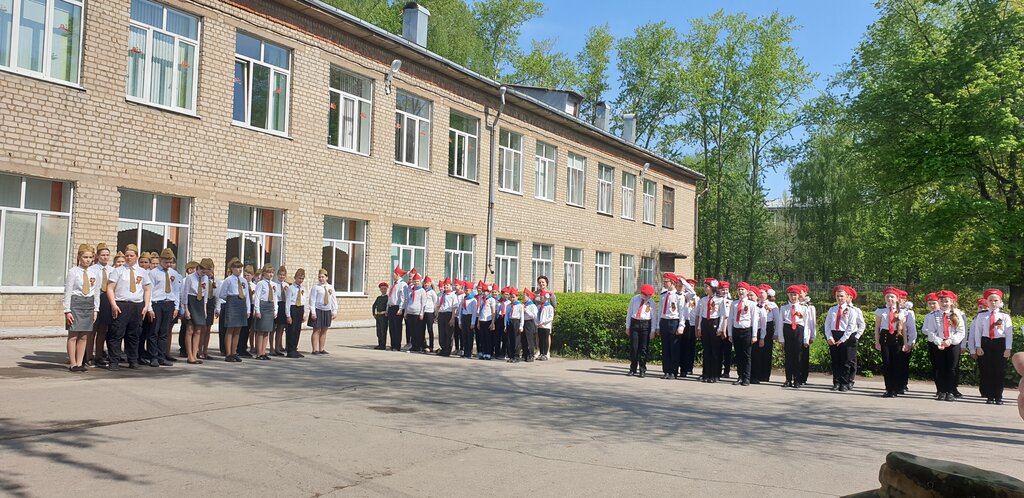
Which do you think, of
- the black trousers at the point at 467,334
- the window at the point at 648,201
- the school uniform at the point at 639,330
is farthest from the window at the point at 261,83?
the window at the point at 648,201

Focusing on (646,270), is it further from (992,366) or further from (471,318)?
(992,366)

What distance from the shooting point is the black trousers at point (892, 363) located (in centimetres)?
1298

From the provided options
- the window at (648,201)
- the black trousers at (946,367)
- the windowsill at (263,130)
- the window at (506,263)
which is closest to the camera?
the black trousers at (946,367)

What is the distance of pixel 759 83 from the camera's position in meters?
51.9

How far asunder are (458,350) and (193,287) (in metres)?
6.69

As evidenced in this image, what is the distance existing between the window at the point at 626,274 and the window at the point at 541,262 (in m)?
6.89

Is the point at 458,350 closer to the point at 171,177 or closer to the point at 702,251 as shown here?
the point at 171,177

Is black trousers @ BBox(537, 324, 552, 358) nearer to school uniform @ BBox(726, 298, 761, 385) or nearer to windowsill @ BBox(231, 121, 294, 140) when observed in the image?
school uniform @ BBox(726, 298, 761, 385)

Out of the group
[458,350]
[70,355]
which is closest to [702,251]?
[458,350]

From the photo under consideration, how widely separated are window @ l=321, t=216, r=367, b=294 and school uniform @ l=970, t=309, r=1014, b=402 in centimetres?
1483

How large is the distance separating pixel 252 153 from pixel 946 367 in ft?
48.6

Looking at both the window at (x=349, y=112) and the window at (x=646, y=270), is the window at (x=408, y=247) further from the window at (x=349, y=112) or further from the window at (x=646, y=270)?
the window at (x=646, y=270)

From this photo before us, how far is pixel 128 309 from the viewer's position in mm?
11547

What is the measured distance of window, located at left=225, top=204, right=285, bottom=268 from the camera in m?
18.5
